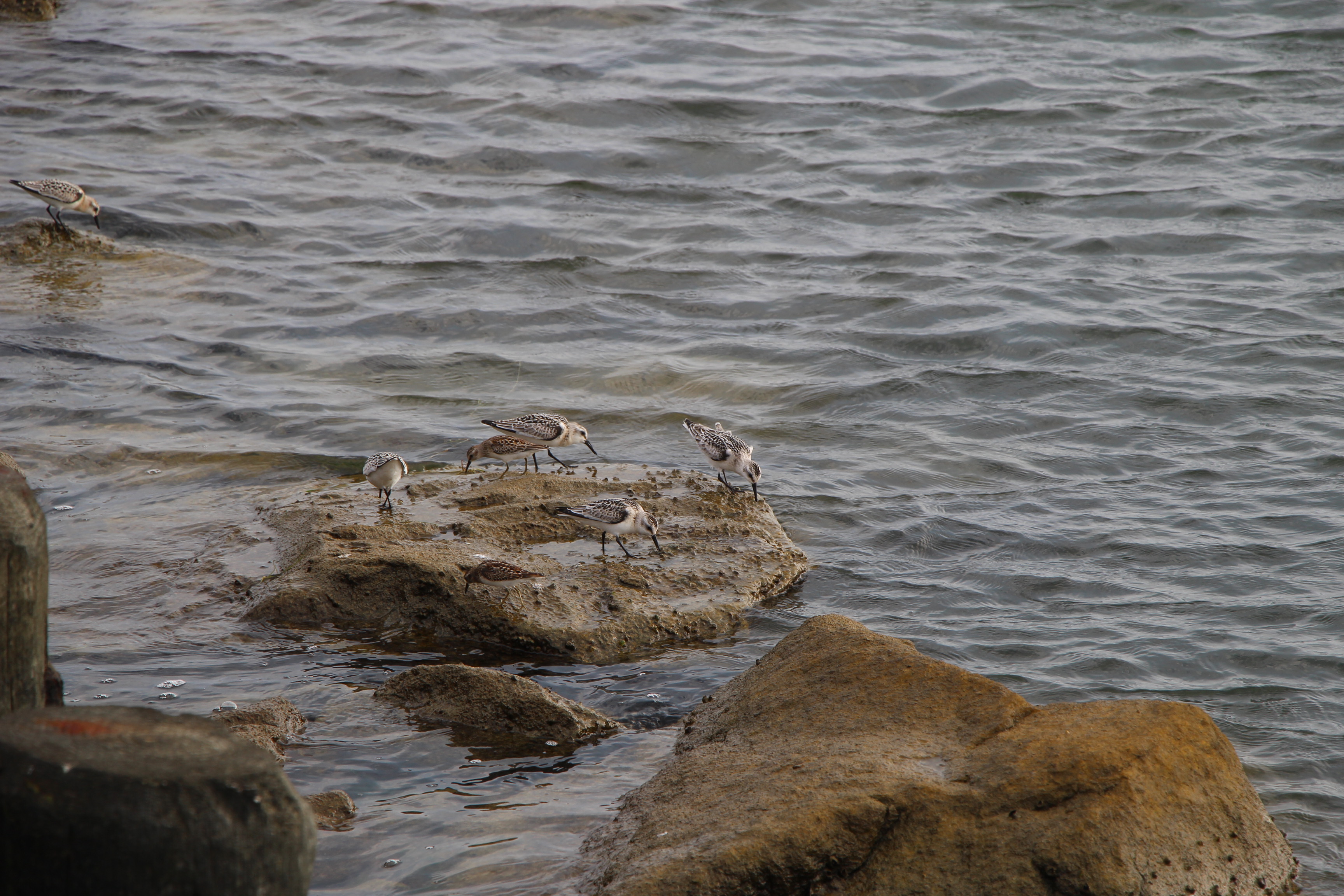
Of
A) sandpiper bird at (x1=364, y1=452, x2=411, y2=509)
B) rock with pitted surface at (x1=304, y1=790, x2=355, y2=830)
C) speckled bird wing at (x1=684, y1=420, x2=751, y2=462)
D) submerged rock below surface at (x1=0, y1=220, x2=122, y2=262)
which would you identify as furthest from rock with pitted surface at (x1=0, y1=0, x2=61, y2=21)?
rock with pitted surface at (x1=304, y1=790, x2=355, y2=830)

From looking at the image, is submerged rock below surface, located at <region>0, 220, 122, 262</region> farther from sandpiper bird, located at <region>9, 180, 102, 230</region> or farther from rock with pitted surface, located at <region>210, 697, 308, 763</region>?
rock with pitted surface, located at <region>210, 697, 308, 763</region>

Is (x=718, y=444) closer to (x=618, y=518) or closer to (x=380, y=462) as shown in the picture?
(x=618, y=518)

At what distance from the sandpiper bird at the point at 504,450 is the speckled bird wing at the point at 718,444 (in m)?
1.11

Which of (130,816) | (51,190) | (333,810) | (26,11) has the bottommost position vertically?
(333,810)

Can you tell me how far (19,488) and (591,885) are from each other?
2.18m

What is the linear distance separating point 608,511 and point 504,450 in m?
1.58

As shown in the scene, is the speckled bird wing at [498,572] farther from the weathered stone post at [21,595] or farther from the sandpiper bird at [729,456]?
the weathered stone post at [21,595]

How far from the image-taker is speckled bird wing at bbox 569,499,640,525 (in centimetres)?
689

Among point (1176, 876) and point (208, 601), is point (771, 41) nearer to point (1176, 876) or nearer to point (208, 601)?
point (208, 601)

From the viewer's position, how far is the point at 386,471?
730 centimetres

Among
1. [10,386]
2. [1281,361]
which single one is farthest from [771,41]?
[10,386]

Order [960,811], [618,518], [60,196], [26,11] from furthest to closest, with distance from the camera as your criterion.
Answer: [26,11], [60,196], [618,518], [960,811]

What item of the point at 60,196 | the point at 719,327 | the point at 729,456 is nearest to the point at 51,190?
the point at 60,196

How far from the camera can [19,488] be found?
305 centimetres
